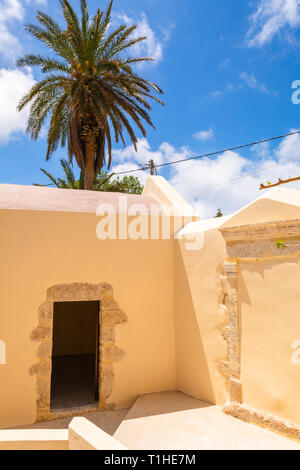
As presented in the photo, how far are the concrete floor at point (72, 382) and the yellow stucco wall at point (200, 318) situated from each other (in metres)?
1.84

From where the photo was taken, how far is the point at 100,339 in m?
5.85

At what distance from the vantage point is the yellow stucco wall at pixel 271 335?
435 cm

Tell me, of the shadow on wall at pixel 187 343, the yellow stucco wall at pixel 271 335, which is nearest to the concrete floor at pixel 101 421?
the shadow on wall at pixel 187 343

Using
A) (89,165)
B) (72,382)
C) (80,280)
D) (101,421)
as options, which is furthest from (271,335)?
(89,165)

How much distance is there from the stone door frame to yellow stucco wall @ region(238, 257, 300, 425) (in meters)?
2.24

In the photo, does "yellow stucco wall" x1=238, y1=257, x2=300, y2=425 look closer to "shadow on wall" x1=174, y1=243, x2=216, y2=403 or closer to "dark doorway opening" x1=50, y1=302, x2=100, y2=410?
"shadow on wall" x1=174, y1=243, x2=216, y2=403

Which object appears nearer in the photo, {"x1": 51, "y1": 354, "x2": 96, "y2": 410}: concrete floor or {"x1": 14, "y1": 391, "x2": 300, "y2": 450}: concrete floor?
{"x1": 14, "y1": 391, "x2": 300, "y2": 450}: concrete floor

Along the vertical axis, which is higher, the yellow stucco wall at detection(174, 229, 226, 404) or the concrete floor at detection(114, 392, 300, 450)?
the yellow stucco wall at detection(174, 229, 226, 404)

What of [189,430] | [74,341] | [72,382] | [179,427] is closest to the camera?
[189,430]

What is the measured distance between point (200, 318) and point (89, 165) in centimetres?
696

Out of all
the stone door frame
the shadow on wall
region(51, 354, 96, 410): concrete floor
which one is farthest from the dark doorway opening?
the shadow on wall

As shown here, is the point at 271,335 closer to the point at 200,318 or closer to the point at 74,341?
the point at 200,318

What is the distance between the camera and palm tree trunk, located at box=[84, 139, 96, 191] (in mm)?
10695

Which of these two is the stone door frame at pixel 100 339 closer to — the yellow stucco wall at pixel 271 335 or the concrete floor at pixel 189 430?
the concrete floor at pixel 189 430
